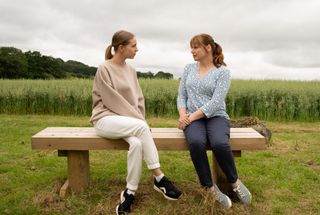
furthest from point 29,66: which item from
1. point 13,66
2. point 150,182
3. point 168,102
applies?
point 150,182

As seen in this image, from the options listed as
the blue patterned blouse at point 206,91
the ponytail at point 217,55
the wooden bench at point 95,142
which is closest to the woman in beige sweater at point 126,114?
the wooden bench at point 95,142

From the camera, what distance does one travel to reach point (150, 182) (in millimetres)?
4520

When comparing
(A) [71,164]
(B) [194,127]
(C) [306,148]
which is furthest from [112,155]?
(C) [306,148]

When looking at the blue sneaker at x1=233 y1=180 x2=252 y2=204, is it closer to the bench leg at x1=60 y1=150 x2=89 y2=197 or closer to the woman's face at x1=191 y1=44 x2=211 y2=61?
the woman's face at x1=191 y1=44 x2=211 y2=61

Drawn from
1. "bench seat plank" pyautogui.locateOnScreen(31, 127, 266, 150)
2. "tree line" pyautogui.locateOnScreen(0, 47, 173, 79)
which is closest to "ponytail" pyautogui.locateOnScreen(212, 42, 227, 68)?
"bench seat plank" pyautogui.locateOnScreen(31, 127, 266, 150)

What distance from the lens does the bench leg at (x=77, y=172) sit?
4117 mm

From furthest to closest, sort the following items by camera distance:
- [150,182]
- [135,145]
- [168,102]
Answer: [168,102], [150,182], [135,145]

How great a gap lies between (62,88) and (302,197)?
8.82 m

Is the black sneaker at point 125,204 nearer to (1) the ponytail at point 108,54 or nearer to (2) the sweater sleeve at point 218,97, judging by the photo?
(2) the sweater sleeve at point 218,97

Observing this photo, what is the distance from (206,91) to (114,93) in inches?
33.9

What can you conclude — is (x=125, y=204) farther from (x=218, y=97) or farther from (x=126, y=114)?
(x=218, y=97)

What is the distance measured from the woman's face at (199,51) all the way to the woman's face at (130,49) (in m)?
0.54

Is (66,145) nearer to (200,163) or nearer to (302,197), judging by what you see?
(200,163)

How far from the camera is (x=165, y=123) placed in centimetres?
977
